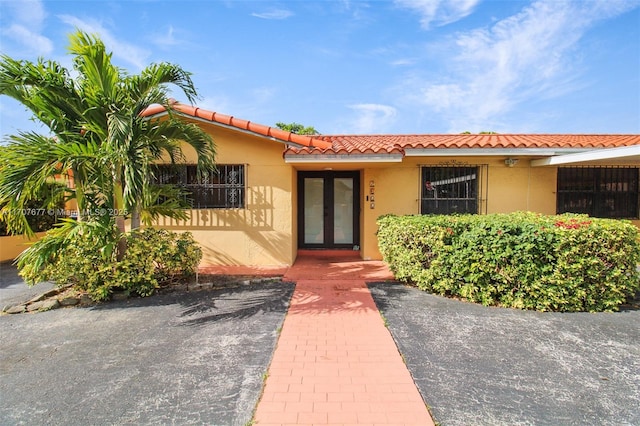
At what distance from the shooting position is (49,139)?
5375 millimetres

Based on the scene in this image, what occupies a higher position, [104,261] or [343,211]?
[343,211]

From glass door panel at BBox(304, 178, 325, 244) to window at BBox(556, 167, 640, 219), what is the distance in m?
7.60

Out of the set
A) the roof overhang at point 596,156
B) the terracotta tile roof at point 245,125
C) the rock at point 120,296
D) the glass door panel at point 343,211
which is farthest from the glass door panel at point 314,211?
the roof overhang at point 596,156

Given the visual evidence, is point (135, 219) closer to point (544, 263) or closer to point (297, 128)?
point (544, 263)

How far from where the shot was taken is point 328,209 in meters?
10.8

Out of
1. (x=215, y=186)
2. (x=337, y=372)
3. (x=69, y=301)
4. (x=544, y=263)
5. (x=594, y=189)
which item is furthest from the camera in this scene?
(x=594, y=189)

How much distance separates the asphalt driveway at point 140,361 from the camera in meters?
2.95

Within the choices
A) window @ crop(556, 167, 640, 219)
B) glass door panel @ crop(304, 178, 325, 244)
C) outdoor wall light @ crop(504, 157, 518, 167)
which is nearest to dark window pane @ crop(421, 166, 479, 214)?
outdoor wall light @ crop(504, 157, 518, 167)

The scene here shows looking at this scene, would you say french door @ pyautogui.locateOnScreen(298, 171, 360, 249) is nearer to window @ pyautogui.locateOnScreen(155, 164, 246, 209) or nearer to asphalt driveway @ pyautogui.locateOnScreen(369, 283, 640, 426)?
window @ pyautogui.locateOnScreen(155, 164, 246, 209)

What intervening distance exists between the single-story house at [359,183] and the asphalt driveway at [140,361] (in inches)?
114

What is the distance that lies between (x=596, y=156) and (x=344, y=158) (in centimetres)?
617

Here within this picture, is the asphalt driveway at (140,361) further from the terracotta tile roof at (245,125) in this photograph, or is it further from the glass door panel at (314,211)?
the glass door panel at (314,211)

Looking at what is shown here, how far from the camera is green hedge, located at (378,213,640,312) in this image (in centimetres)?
527

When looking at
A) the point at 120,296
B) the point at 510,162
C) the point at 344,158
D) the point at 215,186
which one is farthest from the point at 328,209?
the point at 120,296
